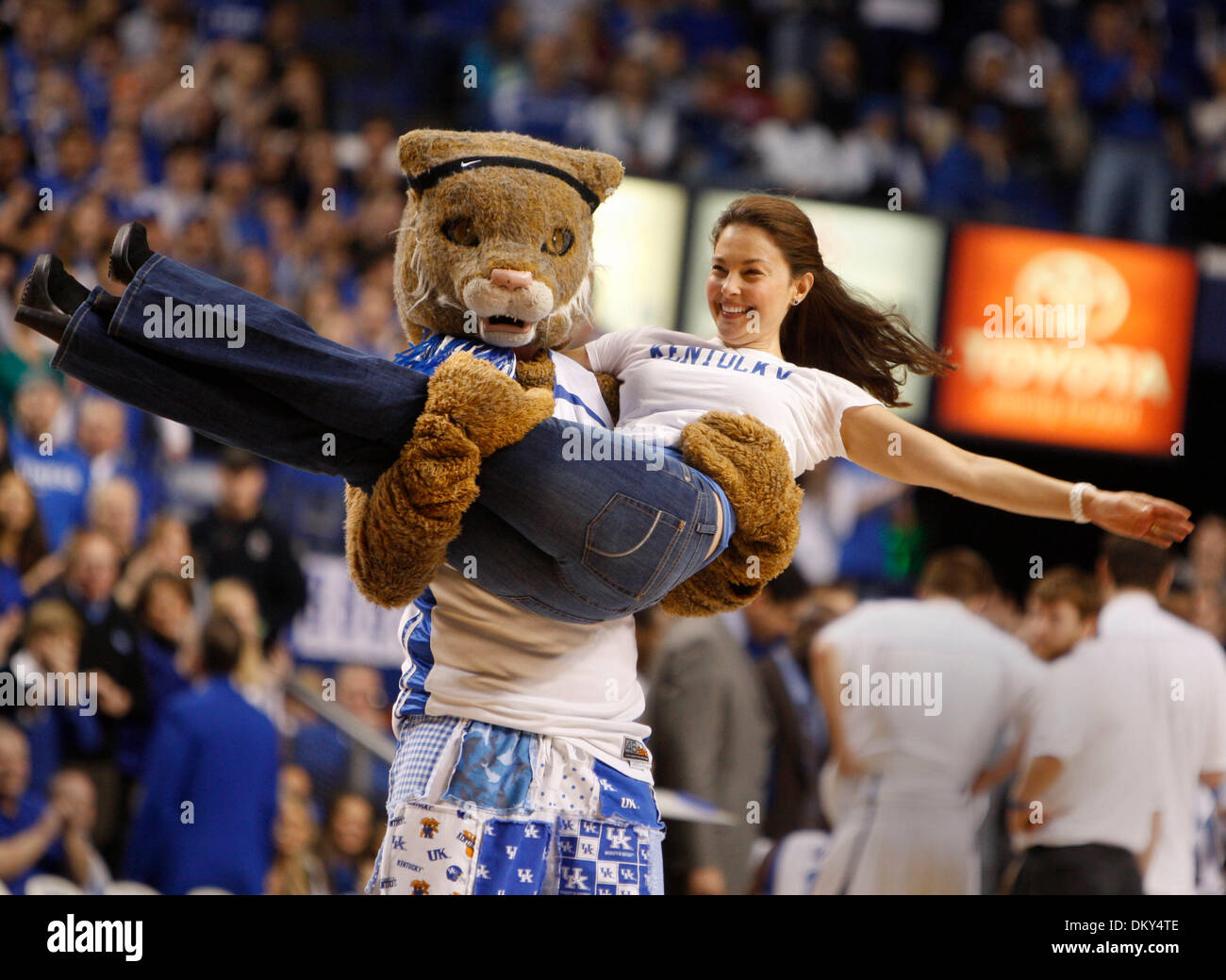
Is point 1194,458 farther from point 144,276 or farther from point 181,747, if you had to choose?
point 144,276

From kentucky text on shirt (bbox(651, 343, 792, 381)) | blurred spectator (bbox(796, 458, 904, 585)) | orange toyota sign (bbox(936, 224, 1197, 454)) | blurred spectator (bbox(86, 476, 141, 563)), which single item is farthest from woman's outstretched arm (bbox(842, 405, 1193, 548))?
orange toyota sign (bbox(936, 224, 1197, 454))

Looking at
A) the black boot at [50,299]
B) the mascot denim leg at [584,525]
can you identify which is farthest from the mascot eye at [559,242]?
the black boot at [50,299]

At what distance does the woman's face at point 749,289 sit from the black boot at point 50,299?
2.68ft

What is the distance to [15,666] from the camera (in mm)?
3555

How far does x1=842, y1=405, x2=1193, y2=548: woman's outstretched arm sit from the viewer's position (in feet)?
5.83

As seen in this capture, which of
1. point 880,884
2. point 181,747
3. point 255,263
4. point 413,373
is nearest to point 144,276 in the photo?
point 413,373

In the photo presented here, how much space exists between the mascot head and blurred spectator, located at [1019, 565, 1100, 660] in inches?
84.7

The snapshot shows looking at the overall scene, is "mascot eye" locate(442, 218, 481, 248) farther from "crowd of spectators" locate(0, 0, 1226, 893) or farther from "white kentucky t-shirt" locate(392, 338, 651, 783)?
"crowd of spectators" locate(0, 0, 1226, 893)

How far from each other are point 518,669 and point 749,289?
61 cm

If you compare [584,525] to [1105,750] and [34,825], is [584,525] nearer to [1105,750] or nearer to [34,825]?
[1105,750]

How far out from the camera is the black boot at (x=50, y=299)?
157 cm

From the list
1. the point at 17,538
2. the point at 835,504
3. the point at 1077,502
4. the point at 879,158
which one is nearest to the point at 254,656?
the point at 17,538

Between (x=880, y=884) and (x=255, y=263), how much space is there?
268 cm

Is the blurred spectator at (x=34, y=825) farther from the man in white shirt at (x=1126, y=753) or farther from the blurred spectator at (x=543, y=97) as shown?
the blurred spectator at (x=543, y=97)
